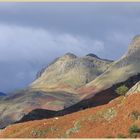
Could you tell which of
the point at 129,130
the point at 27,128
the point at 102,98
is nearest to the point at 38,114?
the point at 102,98

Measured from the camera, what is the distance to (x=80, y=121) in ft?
265

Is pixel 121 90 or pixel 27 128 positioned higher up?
pixel 121 90

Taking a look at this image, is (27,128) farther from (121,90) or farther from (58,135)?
(121,90)

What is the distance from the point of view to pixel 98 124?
76.6 metres

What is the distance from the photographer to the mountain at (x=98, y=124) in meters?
70.1

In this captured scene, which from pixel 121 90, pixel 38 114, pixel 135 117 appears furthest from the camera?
pixel 38 114

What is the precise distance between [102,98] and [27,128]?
318ft

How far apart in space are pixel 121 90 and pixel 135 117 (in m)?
20.0

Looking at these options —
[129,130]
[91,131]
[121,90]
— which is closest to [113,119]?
[91,131]

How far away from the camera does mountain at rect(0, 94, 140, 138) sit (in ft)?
230

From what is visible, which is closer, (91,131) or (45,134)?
(91,131)

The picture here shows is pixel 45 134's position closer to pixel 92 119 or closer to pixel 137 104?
pixel 92 119

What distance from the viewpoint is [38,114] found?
17488cm

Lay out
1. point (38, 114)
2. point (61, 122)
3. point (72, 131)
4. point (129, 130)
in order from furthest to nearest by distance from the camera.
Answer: point (38, 114)
point (61, 122)
point (72, 131)
point (129, 130)
